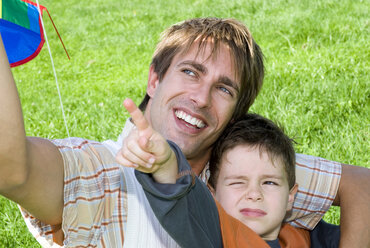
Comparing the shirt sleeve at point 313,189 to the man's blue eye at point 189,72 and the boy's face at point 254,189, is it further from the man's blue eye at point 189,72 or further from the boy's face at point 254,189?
the man's blue eye at point 189,72

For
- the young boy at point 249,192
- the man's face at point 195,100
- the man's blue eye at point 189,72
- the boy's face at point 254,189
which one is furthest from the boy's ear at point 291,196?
the man's blue eye at point 189,72

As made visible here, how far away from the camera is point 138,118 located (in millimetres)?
1348

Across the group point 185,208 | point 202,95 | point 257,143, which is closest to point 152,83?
point 202,95

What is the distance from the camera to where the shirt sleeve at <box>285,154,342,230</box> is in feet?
8.70

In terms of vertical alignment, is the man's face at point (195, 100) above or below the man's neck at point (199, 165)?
above

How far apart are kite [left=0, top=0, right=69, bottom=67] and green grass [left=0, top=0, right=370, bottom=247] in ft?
5.68

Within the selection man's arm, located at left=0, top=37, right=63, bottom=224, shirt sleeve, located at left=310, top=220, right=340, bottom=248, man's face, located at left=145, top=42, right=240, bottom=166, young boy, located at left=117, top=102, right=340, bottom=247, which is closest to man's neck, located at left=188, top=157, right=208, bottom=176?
man's face, located at left=145, top=42, right=240, bottom=166

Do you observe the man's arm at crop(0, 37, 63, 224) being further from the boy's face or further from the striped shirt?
the boy's face

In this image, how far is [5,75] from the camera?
131cm

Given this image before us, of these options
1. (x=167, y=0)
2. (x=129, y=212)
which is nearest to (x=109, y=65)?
(x=167, y=0)

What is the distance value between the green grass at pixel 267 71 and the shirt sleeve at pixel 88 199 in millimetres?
1694

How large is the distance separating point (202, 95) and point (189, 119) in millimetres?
135

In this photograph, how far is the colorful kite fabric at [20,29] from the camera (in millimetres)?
1741

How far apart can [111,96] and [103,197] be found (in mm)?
4162
